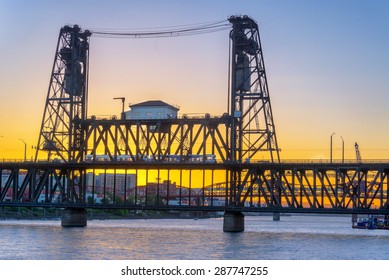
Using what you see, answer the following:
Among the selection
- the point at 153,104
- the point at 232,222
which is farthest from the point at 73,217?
the point at 232,222

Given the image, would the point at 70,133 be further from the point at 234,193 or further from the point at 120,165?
the point at 234,193

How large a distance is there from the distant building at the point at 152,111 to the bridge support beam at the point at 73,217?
15.7 m

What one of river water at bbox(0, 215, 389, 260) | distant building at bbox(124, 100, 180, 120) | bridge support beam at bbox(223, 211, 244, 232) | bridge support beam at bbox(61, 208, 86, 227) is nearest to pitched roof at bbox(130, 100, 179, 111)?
distant building at bbox(124, 100, 180, 120)

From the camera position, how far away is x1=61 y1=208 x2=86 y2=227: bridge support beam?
11525cm

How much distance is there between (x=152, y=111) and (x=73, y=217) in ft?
63.8

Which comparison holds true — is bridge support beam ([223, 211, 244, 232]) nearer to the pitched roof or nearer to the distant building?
the distant building

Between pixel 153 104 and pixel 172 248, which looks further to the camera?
pixel 153 104

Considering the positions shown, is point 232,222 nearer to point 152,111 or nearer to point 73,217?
point 152,111

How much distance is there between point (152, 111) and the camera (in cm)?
11338

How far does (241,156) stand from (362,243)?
25.1m

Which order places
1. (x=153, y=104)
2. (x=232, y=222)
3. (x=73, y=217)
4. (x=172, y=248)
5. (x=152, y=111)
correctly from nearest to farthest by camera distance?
(x=172, y=248) → (x=232, y=222) → (x=152, y=111) → (x=153, y=104) → (x=73, y=217)

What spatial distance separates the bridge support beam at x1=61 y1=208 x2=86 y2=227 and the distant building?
15744 millimetres
